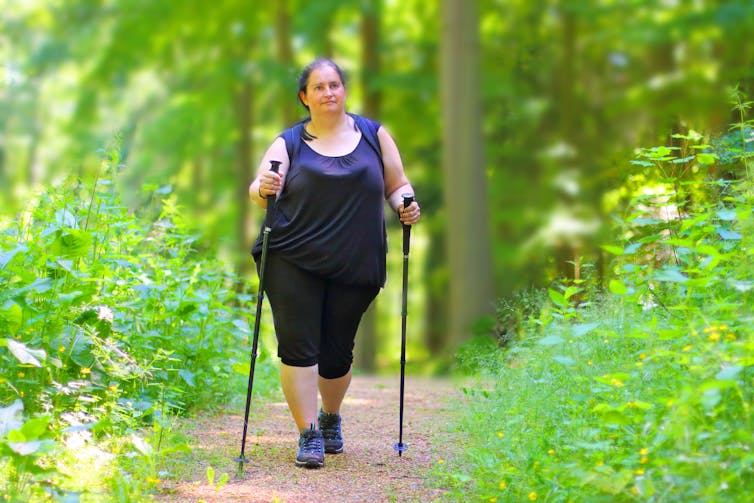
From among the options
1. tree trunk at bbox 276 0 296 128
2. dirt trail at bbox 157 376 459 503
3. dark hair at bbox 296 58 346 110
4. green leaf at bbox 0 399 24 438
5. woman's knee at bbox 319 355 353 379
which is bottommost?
dirt trail at bbox 157 376 459 503

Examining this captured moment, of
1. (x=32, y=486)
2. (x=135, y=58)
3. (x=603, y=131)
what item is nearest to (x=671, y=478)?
(x=32, y=486)

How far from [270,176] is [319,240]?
0.37 m

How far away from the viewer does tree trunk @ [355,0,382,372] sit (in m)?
12.9

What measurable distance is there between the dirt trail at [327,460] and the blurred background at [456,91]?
9.76 feet

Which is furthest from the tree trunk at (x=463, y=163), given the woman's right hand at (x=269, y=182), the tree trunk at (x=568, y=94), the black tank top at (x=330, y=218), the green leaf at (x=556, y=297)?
the green leaf at (x=556, y=297)

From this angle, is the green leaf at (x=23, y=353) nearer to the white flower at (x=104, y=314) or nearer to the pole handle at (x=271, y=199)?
the white flower at (x=104, y=314)

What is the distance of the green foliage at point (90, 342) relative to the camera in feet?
10.9

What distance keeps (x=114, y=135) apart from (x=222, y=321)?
54.3 inches

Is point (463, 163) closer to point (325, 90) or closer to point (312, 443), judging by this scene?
point (325, 90)

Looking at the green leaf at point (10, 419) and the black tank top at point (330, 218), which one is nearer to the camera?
the green leaf at point (10, 419)

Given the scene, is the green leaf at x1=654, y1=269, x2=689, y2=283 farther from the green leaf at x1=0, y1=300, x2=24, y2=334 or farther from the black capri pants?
the green leaf at x1=0, y1=300, x2=24, y2=334

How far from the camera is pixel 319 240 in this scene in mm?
4176

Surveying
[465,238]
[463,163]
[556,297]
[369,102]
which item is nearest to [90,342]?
[556,297]

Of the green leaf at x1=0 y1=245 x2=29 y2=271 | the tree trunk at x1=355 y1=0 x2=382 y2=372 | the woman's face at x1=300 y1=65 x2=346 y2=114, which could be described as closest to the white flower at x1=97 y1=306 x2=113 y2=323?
the green leaf at x1=0 y1=245 x2=29 y2=271
